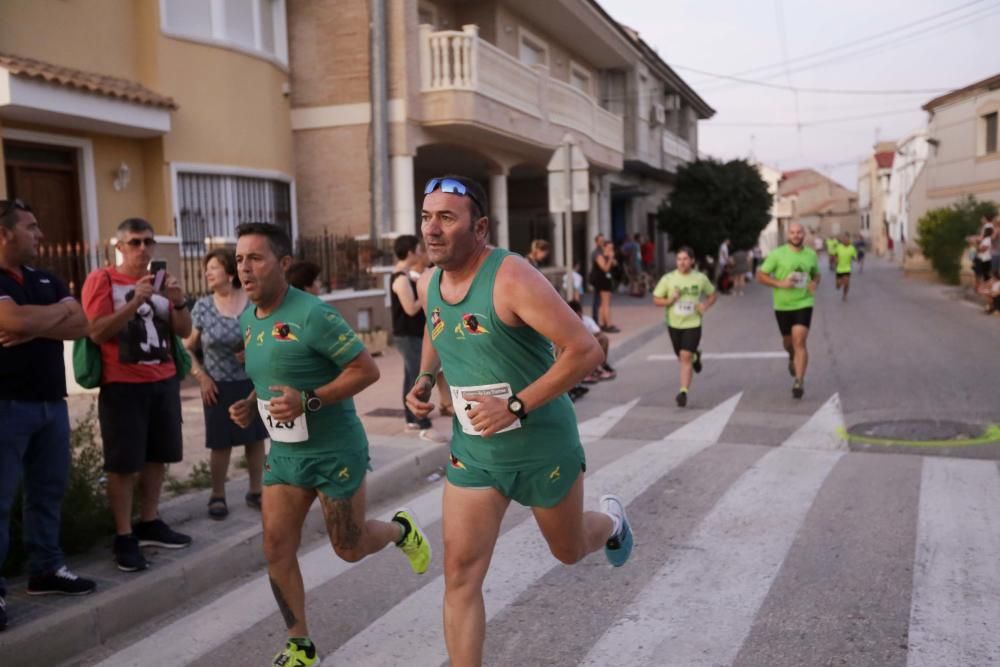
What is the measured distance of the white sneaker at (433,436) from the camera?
7.97 m

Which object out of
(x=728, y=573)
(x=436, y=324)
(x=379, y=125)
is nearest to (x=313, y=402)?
(x=436, y=324)

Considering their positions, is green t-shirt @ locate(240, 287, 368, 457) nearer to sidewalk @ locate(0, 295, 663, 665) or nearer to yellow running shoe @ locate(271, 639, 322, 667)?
yellow running shoe @ locate(271, 639, 322, 667)

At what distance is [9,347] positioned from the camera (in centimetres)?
409

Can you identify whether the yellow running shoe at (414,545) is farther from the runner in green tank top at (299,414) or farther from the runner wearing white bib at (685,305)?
the runner wearing white bib at (685,305)

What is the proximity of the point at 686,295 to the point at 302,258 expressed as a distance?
18.4ft

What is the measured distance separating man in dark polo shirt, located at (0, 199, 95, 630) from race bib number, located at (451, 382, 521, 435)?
2.14 meters

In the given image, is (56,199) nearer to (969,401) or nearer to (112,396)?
(112,396)

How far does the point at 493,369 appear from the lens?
3199mm

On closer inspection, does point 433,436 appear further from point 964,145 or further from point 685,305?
point 964,145

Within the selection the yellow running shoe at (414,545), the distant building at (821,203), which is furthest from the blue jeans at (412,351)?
the distant building at (821,203)

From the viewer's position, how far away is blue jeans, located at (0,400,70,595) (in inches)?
163

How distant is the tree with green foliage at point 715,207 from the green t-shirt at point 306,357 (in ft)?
91.8

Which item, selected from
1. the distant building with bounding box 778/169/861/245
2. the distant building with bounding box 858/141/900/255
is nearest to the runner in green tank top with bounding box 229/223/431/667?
the distant building with bounding box 858/141/900/255

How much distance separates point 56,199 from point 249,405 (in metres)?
10.4
